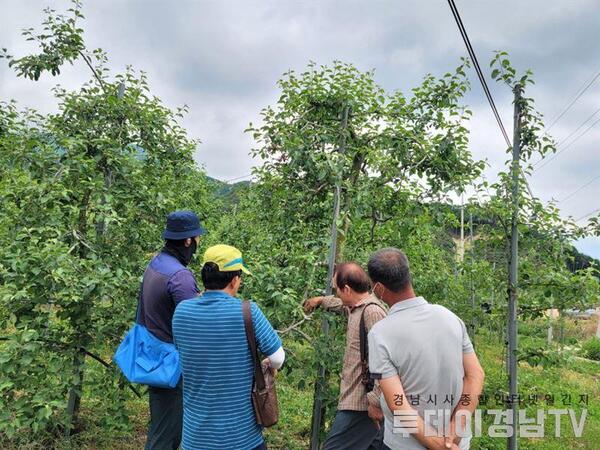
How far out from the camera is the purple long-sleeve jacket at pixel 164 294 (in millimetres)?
2326

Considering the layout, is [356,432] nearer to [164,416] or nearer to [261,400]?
[261,400]

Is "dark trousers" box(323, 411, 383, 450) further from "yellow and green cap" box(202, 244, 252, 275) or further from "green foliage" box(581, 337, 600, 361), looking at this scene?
"green foliage" box(581, 337, 600, 361)

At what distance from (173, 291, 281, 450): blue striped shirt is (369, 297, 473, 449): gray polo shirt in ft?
1.79

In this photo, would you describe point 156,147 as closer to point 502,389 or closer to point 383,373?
point 383,373

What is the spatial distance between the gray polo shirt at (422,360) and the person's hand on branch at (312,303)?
4.00ft

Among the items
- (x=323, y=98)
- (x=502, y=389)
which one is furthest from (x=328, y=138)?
(x=502, y=389)

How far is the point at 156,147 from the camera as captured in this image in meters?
3.96

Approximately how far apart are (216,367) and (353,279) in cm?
91

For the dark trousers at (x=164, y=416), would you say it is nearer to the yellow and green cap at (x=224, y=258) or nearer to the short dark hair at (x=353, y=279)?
the yellow and green cap at (x=224, y=258)

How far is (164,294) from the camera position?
234 cm

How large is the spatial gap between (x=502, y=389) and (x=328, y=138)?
8.28ft

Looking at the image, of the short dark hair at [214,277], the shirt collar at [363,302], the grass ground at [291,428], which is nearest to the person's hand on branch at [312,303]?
the grass ground at [291,428]

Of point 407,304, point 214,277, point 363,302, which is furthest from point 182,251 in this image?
point 407,304

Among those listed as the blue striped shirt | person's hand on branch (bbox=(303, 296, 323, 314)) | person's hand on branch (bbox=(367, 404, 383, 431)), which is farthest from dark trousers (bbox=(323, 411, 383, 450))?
person's hand on branch (bbox=(303, 296, 323, 314))
